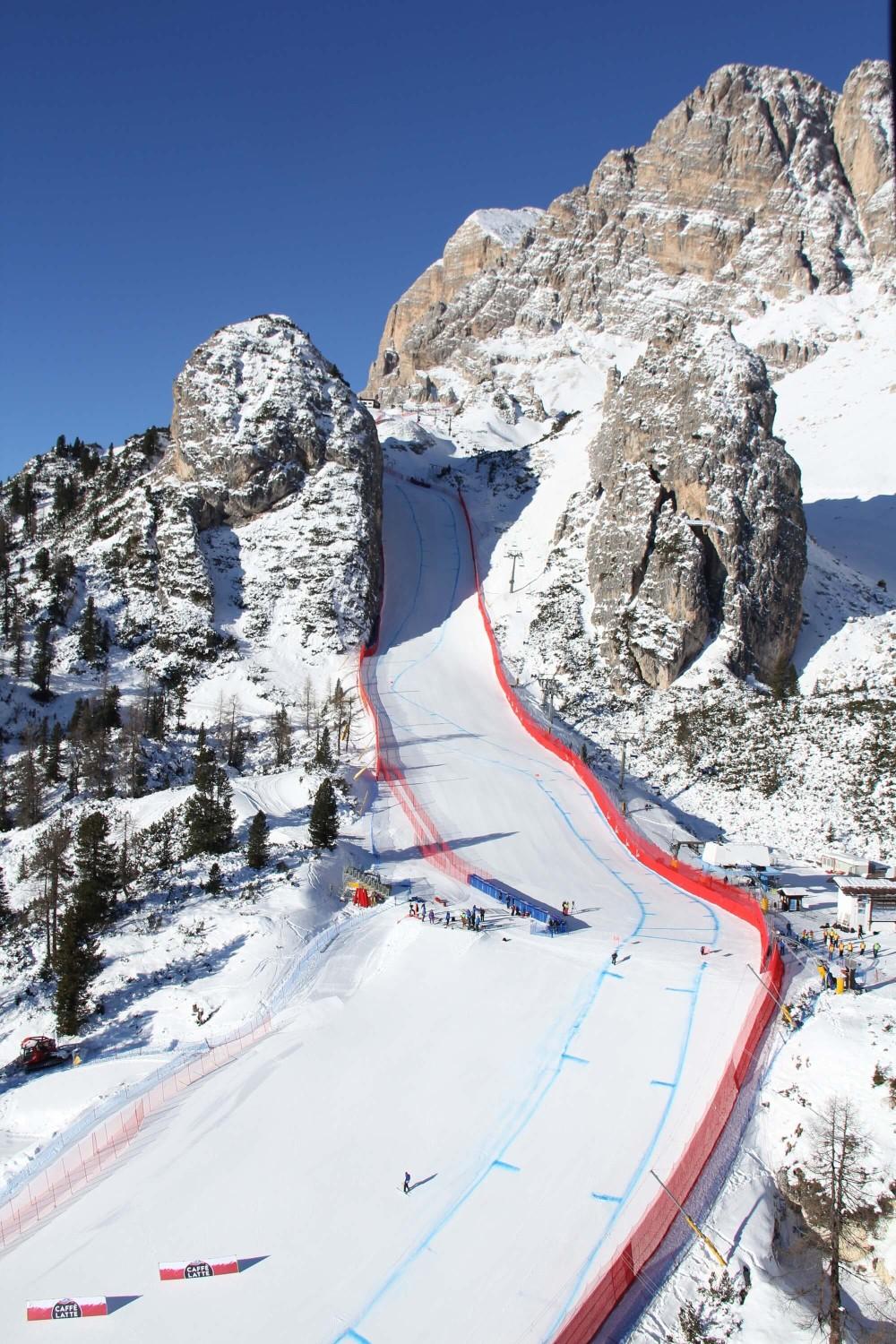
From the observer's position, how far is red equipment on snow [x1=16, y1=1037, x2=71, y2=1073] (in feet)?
70.9

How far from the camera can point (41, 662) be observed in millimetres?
53688

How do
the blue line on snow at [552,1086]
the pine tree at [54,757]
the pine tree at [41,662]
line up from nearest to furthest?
1. the blue line on snow at [552,1086]
2. the pine tree at [54,757]
3. the pine tree at [41,662]

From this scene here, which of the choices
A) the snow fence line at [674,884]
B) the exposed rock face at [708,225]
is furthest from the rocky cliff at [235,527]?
the exposed rock face at [708,225]

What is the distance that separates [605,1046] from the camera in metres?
19.3

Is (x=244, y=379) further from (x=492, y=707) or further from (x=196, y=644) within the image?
(x=492, y=707)

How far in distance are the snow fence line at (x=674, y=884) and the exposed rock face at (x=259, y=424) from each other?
807 inches

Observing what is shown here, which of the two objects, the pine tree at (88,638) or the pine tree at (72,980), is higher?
the pine tree at (88,638)

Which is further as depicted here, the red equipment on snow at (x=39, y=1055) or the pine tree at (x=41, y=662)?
the pine tree at (x=41, y=662)

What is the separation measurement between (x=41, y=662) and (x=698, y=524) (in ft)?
138

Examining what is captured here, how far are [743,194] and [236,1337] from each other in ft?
537

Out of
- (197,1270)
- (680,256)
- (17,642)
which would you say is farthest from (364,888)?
(680,256)

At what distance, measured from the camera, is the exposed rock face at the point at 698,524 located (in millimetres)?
50062

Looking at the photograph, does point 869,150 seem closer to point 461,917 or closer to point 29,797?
point 29,797

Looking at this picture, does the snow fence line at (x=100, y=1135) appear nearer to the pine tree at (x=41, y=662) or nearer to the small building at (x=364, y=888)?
the small building at (x=364, y=888)
